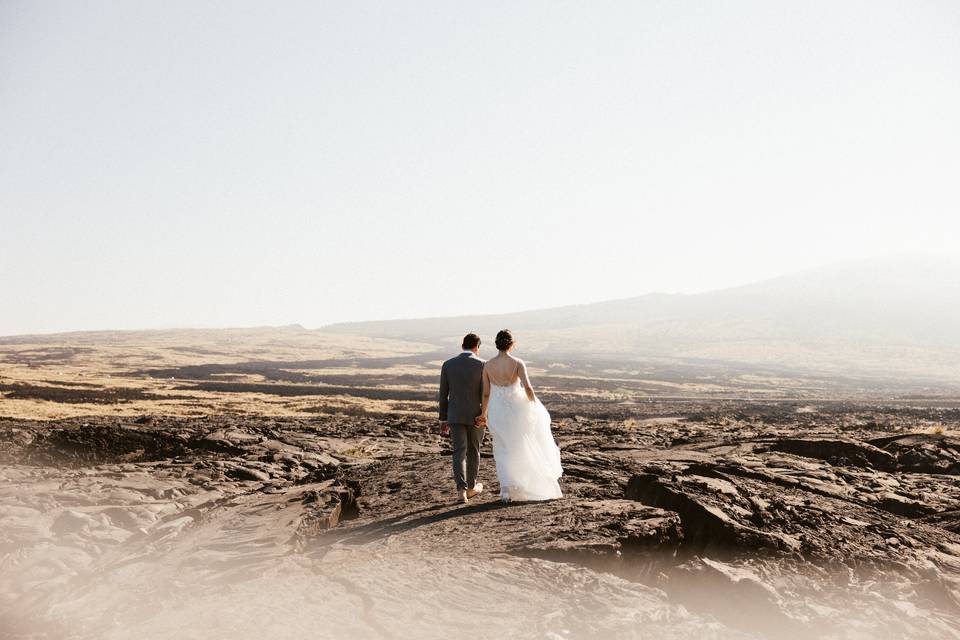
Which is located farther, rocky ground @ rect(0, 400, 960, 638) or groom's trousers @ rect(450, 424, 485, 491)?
groom's trousers @ rect(450, 424, 485, 491)

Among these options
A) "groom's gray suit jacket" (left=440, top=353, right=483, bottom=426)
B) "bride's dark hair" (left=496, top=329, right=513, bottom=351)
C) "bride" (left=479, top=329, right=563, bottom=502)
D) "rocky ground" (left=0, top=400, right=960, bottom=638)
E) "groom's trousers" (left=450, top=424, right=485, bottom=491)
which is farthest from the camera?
"groom's trousers" (left=450, top=424, right=485, bottom=491)

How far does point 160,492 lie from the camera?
396 inches

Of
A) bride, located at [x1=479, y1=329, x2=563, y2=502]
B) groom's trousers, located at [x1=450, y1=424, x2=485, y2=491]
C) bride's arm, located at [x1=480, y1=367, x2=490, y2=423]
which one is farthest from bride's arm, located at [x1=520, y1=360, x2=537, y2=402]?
groom's trousers, located at [x1=450, y1=424, x2=485, y2=491]

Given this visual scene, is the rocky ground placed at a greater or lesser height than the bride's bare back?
lesser

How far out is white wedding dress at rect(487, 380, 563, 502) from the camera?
7785mm

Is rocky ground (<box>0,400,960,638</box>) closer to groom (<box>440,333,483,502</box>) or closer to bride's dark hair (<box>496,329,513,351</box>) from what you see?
groom (<box>440,333,483,502</box>)

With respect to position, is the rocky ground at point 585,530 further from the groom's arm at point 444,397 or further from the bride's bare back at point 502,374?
the bride's bare back at point 502,374

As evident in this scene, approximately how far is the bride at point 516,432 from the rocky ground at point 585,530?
344mm

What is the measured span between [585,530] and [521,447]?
5.37 feet

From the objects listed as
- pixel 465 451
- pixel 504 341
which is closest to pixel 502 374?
pixel 504 341

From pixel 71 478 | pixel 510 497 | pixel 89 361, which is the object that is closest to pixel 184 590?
pixel 510 497

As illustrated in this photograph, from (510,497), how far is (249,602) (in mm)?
3633

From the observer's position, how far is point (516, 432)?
25.8ft

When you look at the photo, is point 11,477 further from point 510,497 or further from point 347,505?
point 510,497
